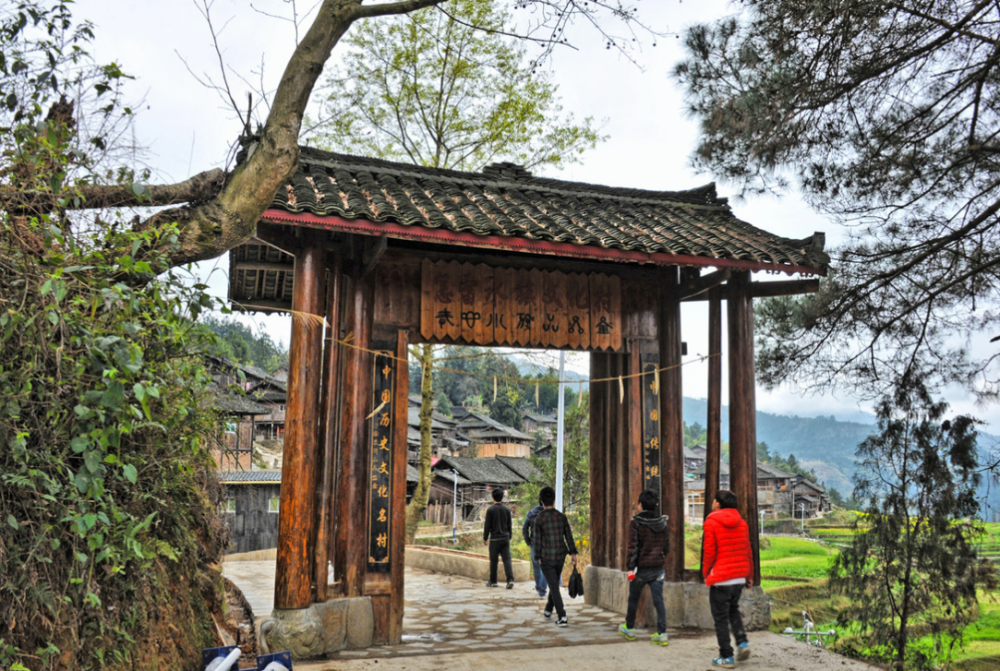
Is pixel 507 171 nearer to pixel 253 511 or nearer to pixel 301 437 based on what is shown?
pixel 301 437

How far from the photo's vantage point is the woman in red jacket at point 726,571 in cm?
562

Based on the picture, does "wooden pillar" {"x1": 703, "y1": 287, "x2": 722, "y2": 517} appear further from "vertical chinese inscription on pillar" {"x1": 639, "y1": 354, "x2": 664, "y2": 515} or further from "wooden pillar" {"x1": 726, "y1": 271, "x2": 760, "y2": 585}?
"vertical chinese inscription on pillar" {"x1": 639, "y1": 354, "x2": 664, "y2": 515}

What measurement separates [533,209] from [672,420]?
250 centimetres

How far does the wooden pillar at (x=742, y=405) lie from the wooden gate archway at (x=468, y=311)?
18 mm

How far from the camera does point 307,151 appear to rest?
685 centimetres

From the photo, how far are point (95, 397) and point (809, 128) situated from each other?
608 cm

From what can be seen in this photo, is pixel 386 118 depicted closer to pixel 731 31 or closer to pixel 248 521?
pixel 731 31

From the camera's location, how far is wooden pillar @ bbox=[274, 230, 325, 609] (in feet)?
18.4

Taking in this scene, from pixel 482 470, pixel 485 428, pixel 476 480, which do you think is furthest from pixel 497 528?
pixel 485 428

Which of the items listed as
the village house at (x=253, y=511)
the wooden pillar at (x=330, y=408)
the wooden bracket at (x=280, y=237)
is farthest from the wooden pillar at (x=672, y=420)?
the village house at (x=253, y=511)

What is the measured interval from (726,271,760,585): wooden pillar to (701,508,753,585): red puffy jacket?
120 centimetres

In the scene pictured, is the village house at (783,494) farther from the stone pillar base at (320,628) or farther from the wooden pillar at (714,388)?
the stone pillar base at (320,628)

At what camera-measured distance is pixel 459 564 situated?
11.4 metres

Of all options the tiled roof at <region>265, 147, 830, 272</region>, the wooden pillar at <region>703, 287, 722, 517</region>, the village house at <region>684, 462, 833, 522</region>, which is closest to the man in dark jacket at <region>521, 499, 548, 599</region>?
the wooden pillar at <region>703, 287, 722, 517</region>
